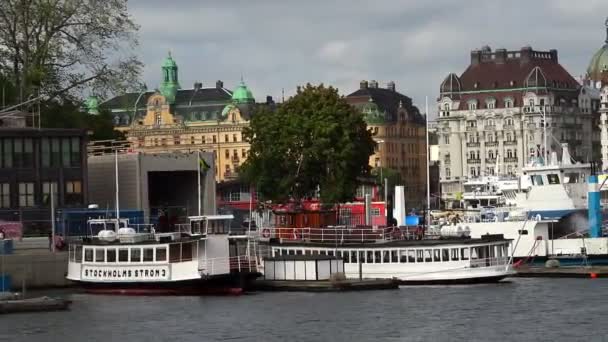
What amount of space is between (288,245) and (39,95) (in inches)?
1039

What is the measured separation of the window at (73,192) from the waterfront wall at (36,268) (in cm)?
1161

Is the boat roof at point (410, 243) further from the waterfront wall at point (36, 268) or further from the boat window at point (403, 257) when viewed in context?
the waterfront wall at point (36, 268)

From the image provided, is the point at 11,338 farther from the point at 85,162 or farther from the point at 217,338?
the point at 85,162

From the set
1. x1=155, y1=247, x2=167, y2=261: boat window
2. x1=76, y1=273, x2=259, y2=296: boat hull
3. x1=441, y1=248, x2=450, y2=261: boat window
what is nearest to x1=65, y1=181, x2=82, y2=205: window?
x1=76, y1=273, x2=259, y2=296: boat hull

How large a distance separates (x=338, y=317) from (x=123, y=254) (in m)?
16.9

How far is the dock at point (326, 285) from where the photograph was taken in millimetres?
87812

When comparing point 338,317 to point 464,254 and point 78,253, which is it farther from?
point 78,253

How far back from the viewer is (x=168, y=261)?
87750mm

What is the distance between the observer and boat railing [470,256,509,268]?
9331 centimetres

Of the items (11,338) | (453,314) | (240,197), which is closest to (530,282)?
(453,314)

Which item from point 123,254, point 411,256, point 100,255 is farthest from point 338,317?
point 100,255

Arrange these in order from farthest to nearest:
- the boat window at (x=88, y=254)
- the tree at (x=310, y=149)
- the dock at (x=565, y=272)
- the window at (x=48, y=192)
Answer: the tree at (x=310, y=149), the window at (x=48, y=192), the dock at (x=565, y=272), the boat window at (x=88, y=254)

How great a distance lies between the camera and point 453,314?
77.5 metres

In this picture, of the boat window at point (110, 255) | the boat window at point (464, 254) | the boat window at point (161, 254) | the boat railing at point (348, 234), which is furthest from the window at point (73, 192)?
the boat window at point (464, 254)
